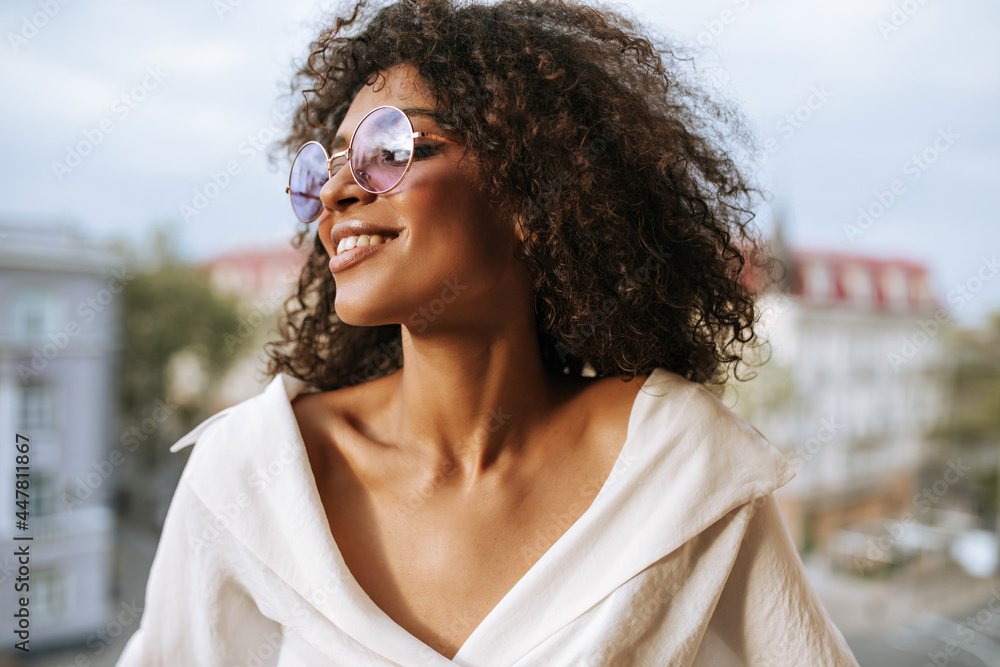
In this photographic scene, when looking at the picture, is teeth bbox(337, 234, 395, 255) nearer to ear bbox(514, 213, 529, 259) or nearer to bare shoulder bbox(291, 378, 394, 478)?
ear bbox(514, 213, 529, 259)

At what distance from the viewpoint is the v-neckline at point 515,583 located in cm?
95

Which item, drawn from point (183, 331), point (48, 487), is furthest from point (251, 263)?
point (48, 487)

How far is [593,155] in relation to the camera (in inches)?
39.6

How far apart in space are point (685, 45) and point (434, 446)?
2.44 ft

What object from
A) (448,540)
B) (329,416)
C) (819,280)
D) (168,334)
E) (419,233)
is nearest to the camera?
(419,233)

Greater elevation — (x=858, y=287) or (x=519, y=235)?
(x=519, y=235)

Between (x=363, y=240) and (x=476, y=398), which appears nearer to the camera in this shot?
(x=363, y=240)

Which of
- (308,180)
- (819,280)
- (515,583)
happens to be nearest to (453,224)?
(308,180)

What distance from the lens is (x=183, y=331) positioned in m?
4.46

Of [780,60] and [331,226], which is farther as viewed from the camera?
[780,60]

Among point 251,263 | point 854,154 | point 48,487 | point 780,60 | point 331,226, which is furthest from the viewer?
point 251,263

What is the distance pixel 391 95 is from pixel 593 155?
29cm

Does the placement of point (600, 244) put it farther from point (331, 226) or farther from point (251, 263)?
point (251, 263)

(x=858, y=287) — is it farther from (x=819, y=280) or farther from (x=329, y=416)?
(x=329, y=416)
